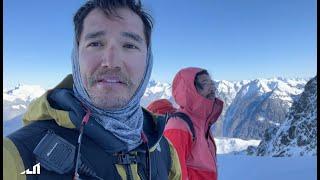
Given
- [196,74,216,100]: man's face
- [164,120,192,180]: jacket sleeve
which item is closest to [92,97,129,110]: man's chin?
[164,120,192,180]: jacket sleeve

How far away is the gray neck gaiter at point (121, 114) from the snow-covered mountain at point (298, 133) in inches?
2025

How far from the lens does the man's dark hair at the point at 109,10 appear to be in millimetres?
2182

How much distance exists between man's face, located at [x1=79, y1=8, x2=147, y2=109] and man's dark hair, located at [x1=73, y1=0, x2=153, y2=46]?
3 centimetres

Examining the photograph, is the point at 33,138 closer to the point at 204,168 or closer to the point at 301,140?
the point at 204,168

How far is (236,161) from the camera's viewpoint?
1081cm

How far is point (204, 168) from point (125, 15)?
2.65m

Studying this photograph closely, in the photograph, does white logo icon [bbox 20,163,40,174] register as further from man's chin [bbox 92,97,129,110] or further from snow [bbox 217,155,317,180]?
snow [bbox 217,155,317,180]

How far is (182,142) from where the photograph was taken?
4250 mm

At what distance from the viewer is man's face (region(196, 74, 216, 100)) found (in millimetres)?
5164

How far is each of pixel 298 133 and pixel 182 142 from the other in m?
60.2

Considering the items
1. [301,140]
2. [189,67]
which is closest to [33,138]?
[189,67]

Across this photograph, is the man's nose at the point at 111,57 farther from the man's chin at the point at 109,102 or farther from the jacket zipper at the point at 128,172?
the jacket zipper at the point at 128,172

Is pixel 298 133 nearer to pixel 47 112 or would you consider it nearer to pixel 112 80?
pixel 112 80

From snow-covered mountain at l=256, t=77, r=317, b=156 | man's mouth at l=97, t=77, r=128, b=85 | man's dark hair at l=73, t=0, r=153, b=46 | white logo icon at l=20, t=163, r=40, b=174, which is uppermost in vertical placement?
man's dark hair at l=73, t=0, r=153, b=46
